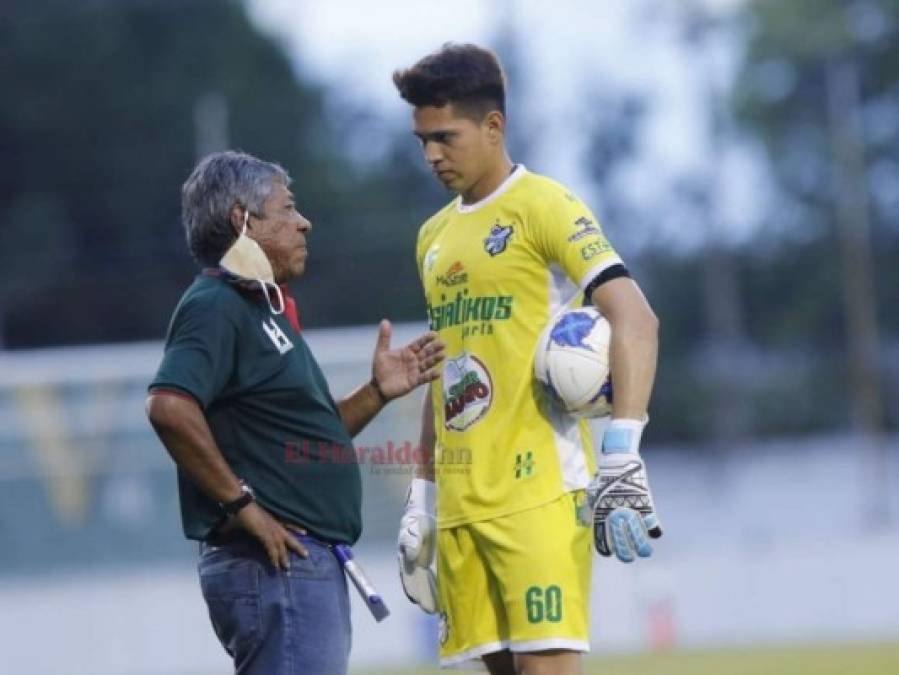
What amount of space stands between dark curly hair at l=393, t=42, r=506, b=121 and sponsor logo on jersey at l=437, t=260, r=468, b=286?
1.52 feet

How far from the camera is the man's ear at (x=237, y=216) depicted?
5.44 meters

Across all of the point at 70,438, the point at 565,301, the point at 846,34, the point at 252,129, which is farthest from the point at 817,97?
the point at 565,301

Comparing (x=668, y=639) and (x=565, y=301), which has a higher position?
(x=565, y=301)

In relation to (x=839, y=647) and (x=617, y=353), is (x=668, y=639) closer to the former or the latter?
(x=839, y=647)

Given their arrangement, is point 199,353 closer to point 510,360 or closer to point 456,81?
point 510,360

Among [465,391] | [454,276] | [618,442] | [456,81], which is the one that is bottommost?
[618,442]

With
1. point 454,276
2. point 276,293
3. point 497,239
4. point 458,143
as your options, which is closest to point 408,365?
point 454,276

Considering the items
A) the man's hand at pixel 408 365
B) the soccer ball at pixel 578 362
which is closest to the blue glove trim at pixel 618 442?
the soccer ball at pixel 578 362

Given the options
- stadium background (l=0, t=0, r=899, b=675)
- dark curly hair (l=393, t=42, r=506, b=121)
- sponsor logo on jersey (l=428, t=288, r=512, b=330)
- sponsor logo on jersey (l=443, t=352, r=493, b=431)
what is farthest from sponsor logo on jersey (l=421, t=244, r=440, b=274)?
stadium background (l=0, t=0, r=899, b=675)

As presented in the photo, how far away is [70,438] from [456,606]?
1424 centimetres

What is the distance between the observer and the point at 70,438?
64.2 ft

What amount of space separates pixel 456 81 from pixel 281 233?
775 mm

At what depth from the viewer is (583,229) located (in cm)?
562

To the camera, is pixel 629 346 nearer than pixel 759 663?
Yes
